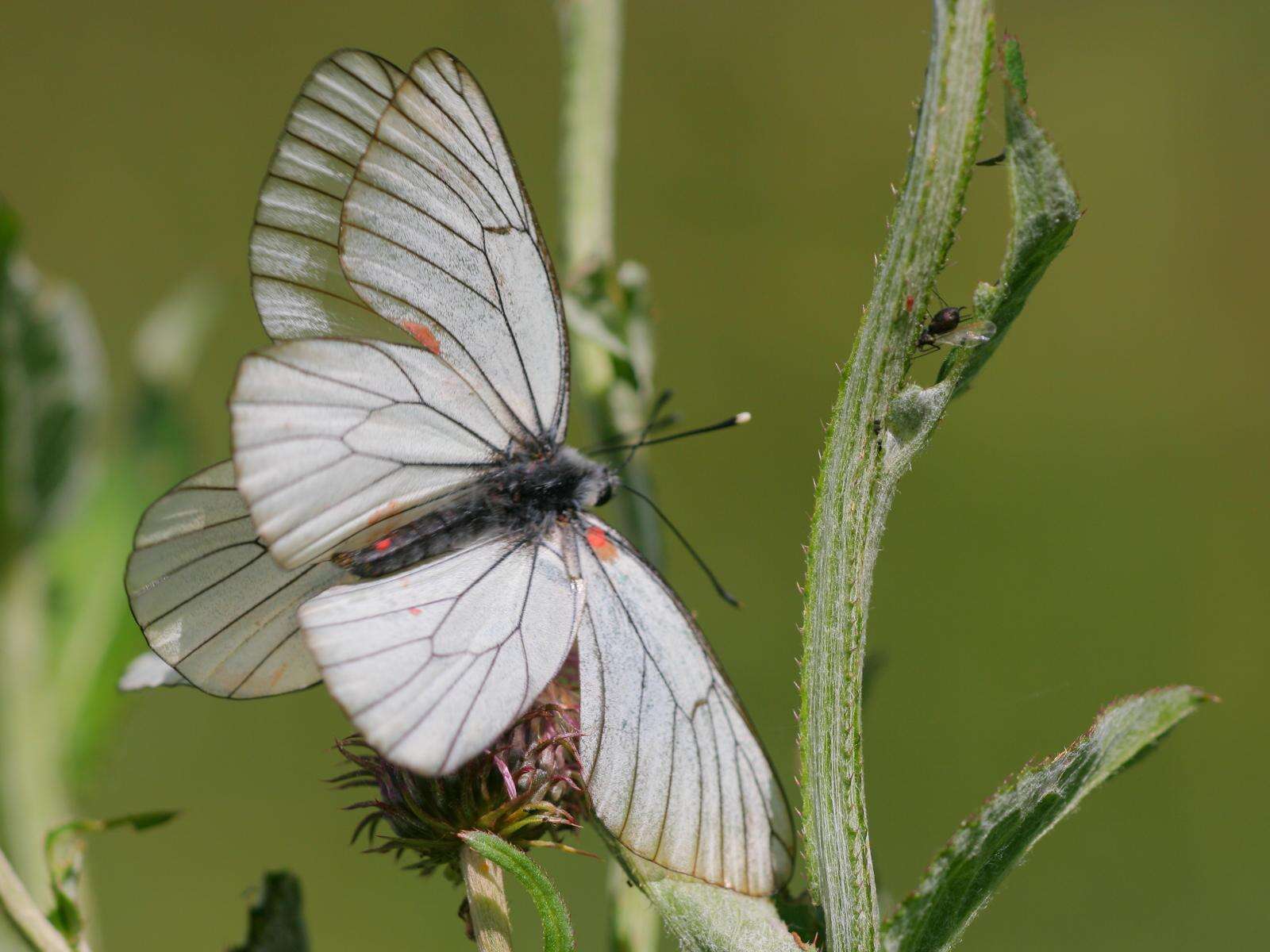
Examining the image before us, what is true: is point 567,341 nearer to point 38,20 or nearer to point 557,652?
point 557,652

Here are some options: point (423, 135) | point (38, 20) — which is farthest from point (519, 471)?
point (38, 20)

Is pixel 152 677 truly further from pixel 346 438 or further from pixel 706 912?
pixel 706 912

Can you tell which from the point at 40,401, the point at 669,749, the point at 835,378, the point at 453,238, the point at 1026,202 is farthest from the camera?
the point at 835,378

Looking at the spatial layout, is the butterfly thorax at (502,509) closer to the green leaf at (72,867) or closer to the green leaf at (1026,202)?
the green leaf at (72,867)

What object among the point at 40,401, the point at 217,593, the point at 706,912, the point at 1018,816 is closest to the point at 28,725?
the point at 40,401

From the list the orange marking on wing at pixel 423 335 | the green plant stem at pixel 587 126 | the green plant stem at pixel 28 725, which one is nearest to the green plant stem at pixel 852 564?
the orange marking on wing at pixel 423 335

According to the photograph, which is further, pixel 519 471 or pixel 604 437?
pixel 604 437

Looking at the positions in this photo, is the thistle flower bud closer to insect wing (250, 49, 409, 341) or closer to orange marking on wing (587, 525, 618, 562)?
orange marking on wing (587, 525, 618, 562)
